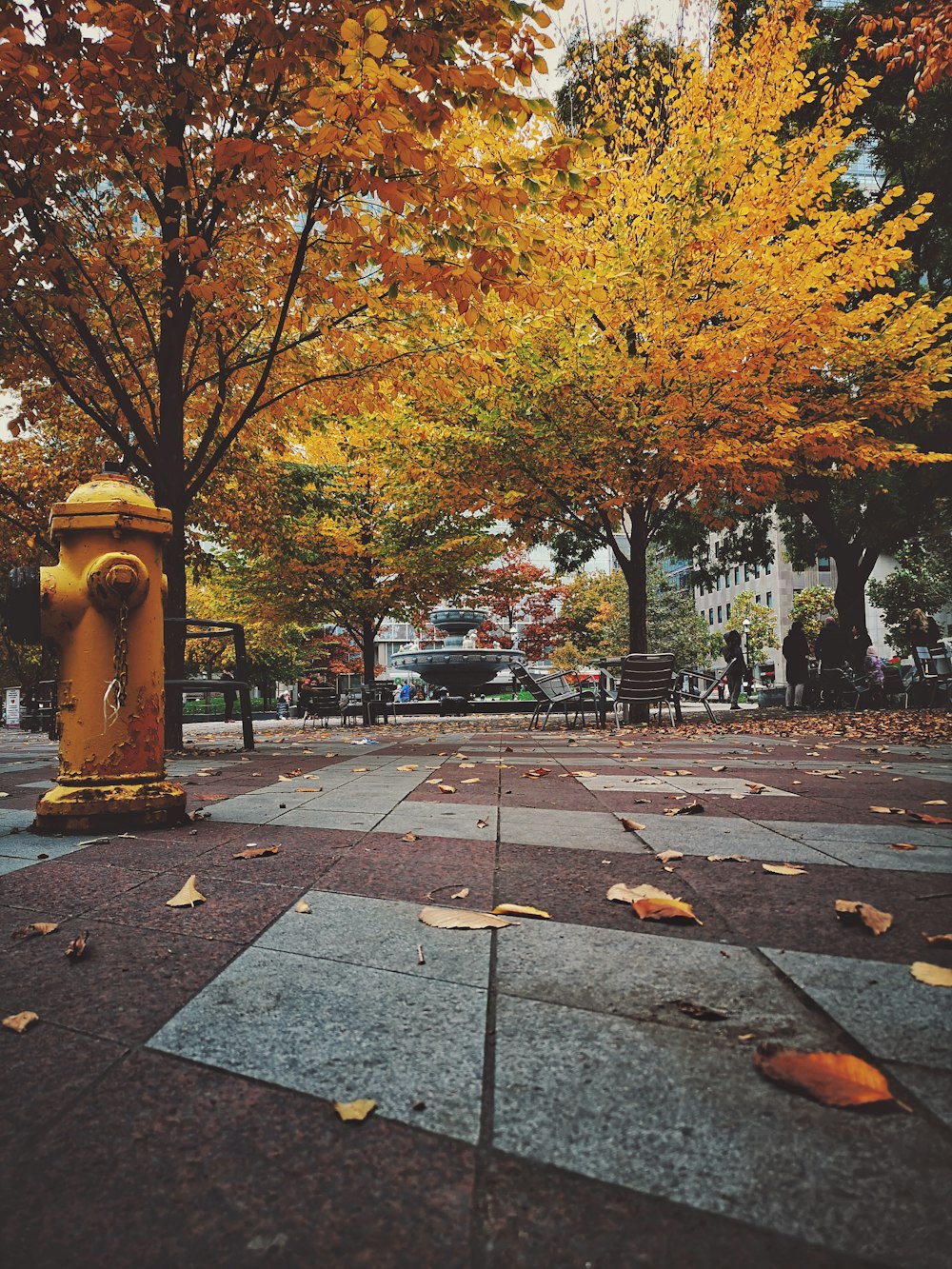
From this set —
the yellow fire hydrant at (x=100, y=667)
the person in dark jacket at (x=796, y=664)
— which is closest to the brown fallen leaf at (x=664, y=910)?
the yellow fire hydrant at (x=100, y=667)

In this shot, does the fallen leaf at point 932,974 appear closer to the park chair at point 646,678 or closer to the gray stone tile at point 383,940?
the gray stone tile at point 383,940

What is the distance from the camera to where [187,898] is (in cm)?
226

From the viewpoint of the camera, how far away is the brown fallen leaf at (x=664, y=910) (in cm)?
203

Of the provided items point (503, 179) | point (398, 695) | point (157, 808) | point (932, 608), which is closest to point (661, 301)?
point (503, 179)

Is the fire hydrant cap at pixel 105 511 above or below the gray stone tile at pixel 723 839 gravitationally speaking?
above

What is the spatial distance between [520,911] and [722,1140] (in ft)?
3.45

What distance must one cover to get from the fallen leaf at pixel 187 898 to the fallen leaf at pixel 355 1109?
123cm

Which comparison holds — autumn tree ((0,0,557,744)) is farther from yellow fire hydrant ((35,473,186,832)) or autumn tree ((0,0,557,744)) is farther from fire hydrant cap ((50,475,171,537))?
yellow fire hydrant ((35,473,186,832))

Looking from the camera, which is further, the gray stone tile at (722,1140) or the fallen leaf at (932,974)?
the fallen leaf at (932,974)

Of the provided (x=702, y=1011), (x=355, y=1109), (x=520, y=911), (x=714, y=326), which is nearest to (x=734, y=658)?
(x=714, y=326)

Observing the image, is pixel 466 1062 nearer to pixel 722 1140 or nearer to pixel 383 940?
pixel 722 1140

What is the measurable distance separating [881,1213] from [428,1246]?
0.59 metres

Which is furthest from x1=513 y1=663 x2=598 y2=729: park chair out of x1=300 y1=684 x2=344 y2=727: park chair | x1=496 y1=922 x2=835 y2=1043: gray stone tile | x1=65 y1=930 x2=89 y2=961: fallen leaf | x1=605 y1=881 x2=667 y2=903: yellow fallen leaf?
x1=65 y1=930 x2=89 y2=961: fallen leaf

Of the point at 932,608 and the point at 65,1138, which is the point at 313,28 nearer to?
the point at 65,1138
